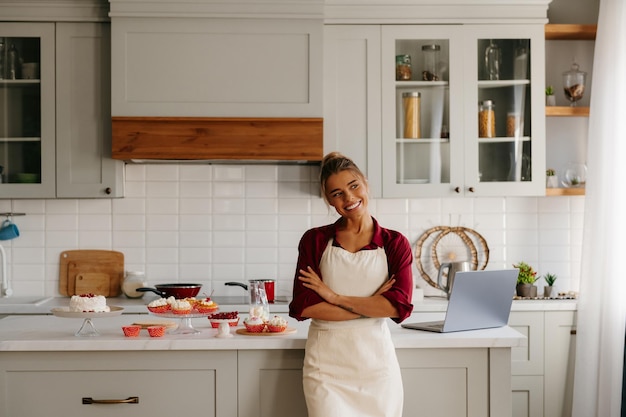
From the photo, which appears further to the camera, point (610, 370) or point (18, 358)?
point (610, 370)

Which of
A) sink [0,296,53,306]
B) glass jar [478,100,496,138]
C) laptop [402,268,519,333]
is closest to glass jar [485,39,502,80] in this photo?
glass jar [478,100,496,138]

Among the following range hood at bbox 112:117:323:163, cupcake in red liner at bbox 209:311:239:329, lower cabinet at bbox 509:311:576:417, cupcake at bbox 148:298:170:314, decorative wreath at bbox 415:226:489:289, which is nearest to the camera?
cupcake at bbox 148:298:170:314

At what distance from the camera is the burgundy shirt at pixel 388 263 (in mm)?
2564

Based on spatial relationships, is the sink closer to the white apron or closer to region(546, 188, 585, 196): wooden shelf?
the white apron

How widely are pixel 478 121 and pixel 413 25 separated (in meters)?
0.65

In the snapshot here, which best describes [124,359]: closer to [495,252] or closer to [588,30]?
[495,252]

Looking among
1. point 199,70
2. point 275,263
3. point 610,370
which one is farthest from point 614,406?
point 199,70

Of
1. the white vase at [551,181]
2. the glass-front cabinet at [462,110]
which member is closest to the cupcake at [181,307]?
the glass-front cabinet at [462,110]

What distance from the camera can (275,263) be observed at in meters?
4.66

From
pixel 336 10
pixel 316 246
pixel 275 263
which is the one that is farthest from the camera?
pixel 275 263

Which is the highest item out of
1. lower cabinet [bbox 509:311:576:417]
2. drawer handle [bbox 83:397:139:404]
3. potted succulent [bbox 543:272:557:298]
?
potted succulent [bbox 543:272:557:298]

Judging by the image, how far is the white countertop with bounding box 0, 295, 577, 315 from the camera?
163 inches

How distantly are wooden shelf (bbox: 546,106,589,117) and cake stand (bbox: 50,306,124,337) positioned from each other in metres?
2.79

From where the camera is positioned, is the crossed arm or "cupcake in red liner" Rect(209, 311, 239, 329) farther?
"cupcake in red liner" Rect(209, 311, 239, 329)
